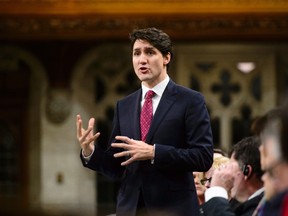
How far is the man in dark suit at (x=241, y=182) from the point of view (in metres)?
4.06

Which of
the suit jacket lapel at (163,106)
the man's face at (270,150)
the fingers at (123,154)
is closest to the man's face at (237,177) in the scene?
the suit jacket lapel at (163,106)

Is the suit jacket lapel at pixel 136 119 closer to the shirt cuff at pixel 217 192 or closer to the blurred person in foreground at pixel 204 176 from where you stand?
the shirt cuff at pixel 217 192

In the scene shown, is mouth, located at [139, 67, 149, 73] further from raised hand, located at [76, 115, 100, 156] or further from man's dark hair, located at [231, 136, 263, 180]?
man's dark hair, located at [231, 136, 263, 180]

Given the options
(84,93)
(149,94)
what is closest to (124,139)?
(149,94)

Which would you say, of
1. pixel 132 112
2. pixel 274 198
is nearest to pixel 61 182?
pixel 132 112

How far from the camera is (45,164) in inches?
491

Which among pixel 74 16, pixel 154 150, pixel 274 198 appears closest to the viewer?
pixel 274 198

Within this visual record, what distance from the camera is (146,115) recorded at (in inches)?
167

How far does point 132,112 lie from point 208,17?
7.40 metres

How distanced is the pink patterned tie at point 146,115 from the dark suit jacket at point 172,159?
21 millimetres

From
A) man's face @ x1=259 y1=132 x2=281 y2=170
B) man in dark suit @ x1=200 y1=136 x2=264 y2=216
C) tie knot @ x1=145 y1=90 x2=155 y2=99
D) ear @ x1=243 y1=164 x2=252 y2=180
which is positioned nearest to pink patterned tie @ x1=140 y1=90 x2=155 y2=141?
tie knot @ x1=145 y1=90 x2=155 y2=99

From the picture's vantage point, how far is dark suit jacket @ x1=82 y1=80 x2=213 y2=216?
13.4 ft

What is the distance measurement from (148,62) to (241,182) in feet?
2.11

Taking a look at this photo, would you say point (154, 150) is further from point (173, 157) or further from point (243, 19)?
point (243, 19)
